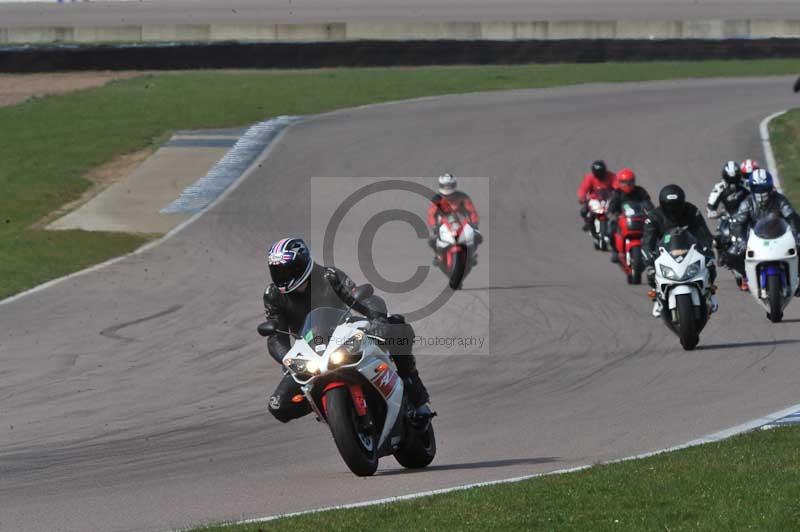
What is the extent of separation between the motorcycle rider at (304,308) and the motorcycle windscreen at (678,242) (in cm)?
597

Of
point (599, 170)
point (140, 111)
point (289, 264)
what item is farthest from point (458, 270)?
point (140, 111)

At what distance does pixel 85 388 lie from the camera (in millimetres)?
13578

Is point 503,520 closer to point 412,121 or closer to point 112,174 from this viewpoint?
point 112,174

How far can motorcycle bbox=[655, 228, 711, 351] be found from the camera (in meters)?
14.8

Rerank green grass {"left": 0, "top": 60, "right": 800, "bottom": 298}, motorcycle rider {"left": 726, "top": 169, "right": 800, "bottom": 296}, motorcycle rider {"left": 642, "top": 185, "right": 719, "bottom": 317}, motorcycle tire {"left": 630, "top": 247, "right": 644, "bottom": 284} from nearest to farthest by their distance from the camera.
A: 1. motorcycle rider {"left": 642, "top": 185, "right": 719, "bottom": 317}
2. motorcycle rider {"left": 726, "top": 169, "right": 800, "bottom": 296}
3. motorcycle tire {"left": 630, "top": 247, "right": 644, "bottom": 284}
4. green grass {"left": 0, "top": 60, "right": 800, "bottom": 298}

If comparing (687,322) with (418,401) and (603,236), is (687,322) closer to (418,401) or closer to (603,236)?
(418,401)

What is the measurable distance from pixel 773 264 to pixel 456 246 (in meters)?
4.84

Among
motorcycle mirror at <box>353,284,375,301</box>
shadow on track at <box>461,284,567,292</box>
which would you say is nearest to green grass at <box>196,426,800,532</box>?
motorcycle mirror at <box>353,284,375,301</box>

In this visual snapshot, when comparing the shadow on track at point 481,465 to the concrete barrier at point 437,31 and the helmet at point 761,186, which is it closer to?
the helmet at point 761,186

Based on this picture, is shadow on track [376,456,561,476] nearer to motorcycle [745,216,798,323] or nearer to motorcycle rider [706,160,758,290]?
motorcycle [745,216,798,323]

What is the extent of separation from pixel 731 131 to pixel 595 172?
9.85 meters

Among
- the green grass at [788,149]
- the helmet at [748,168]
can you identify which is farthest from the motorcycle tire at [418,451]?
the green grass at [788,149]

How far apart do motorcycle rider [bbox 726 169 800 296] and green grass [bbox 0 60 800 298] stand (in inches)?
368

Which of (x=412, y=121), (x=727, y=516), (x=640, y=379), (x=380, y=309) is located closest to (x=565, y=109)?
(x=412, y=121)
